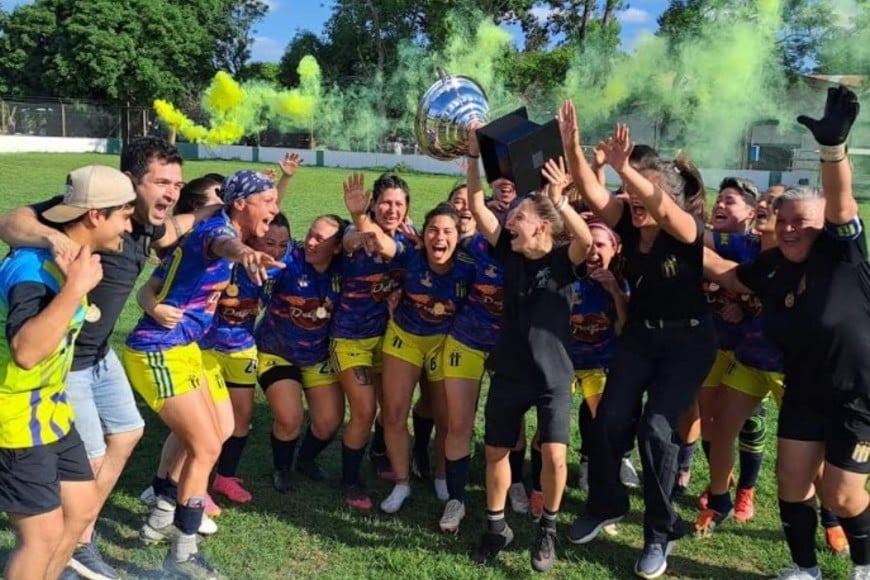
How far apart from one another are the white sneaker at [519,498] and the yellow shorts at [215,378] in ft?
5.88

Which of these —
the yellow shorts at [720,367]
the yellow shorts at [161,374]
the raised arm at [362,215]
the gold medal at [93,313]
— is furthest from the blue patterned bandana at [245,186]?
the yellow shorts at [720,367]

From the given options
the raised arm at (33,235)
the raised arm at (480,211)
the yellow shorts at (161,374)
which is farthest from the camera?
the raised arm at (480,211)

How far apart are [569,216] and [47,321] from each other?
2328mm

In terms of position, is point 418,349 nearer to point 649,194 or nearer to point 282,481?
point 282,481

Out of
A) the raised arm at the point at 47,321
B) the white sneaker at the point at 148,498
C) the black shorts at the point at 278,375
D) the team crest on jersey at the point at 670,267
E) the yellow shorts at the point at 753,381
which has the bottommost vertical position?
the white sneaker at the point at 148,498

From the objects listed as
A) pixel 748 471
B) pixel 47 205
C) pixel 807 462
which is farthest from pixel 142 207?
pixel 748 471

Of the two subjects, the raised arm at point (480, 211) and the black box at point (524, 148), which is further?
the black box at point (524, 148)

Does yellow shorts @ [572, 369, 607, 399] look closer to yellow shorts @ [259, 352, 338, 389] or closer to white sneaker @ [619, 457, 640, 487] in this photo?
white sneaker @ [619, 457, 640, 487]

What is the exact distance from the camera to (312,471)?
17.3 ft

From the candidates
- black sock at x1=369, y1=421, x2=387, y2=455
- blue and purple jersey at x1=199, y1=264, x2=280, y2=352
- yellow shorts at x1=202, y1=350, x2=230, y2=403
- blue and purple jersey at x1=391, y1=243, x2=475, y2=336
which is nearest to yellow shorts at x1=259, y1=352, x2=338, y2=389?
blue and purple jersey at x1=199, y1=264, x2=280, y2=352

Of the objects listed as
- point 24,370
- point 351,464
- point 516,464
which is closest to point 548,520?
point 516,464

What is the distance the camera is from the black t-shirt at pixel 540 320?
161 inches

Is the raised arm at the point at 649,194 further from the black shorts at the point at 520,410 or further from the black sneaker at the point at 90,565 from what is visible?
the black sneaker at the point at 90,565

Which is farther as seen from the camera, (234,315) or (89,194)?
(234,315)
